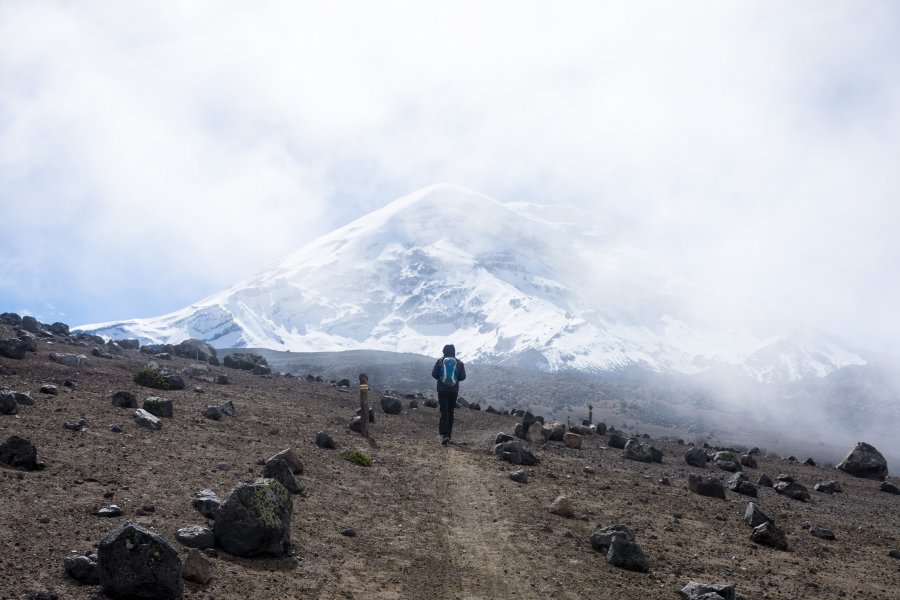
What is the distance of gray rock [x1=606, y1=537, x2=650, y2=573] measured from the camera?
8.27 metres

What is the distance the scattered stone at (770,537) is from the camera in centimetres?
965

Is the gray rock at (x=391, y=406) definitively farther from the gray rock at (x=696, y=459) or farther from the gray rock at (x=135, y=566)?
the gray rock at (x=135, y=566)

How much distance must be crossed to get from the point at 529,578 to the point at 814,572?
12.1 ft

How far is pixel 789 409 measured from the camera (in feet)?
281

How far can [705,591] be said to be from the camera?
720 centimetres

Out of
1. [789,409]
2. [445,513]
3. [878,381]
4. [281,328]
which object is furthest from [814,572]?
[281,328]

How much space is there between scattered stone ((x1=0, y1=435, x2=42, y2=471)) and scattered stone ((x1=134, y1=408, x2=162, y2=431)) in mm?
3033

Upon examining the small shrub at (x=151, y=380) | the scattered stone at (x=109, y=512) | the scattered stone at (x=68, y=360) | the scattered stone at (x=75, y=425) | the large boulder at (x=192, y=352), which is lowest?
the scattered stone at (x=109, y=512)

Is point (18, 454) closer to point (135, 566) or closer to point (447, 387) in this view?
point (135, 566)

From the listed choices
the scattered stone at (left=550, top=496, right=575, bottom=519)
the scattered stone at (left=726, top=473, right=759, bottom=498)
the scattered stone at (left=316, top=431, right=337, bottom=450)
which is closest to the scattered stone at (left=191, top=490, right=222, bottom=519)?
the scattered stone at (left=550, top=496, right=575, bottom=519)

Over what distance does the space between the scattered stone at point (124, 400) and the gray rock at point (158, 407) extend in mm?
214

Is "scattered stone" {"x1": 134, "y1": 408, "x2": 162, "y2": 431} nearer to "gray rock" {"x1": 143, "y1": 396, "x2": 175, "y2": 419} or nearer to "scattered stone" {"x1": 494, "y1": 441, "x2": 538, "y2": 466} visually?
"gray rock" {"x1": 143, "y1": 396, "x2": 175, "y2": 419}

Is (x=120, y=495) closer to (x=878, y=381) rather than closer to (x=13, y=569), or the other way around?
(x=13, y=569)

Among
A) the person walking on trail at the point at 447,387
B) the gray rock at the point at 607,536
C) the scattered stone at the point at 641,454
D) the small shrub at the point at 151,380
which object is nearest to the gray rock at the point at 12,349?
the small shrub at the point at 151,380
